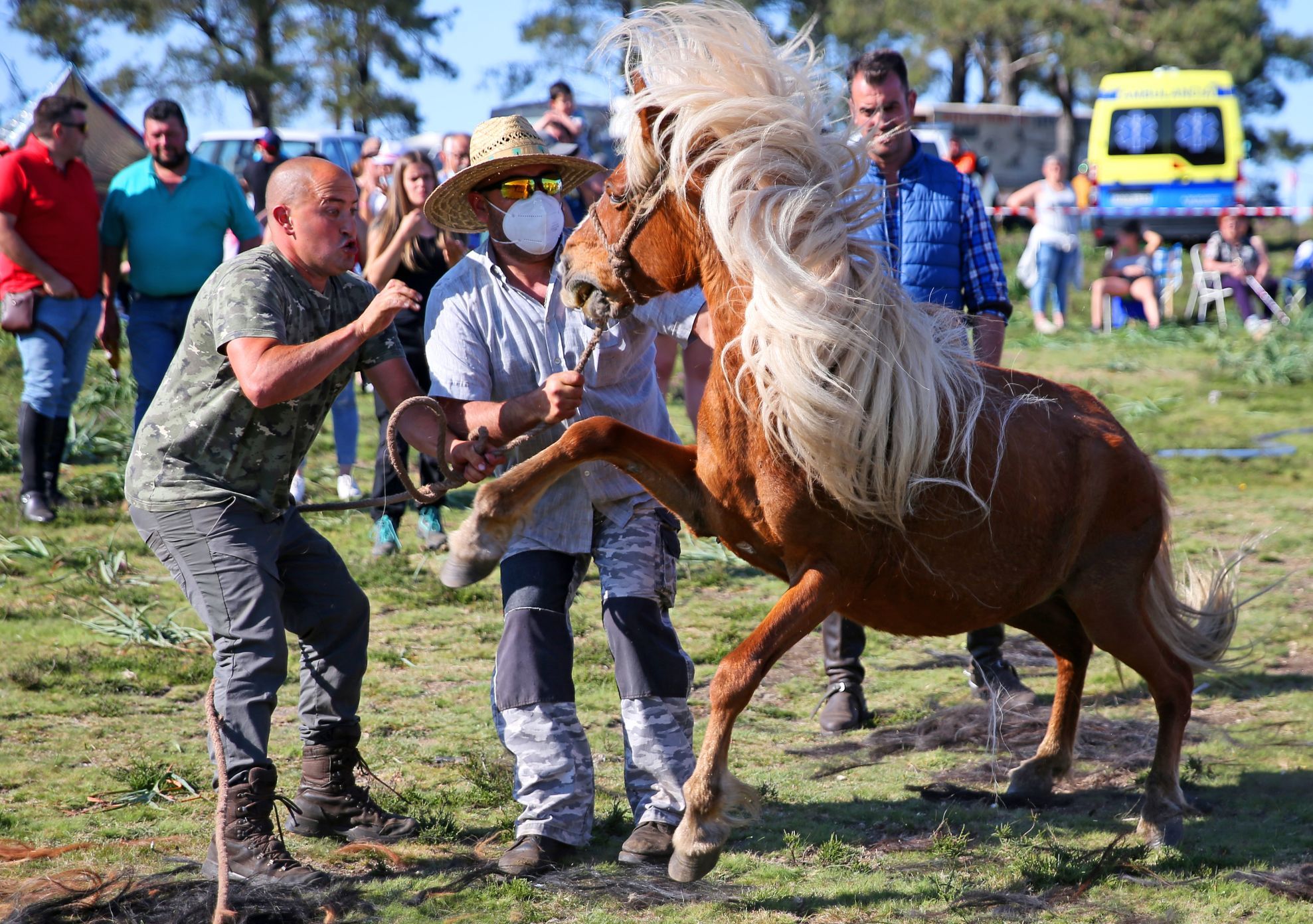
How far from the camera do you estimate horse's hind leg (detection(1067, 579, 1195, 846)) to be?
3924 millimetres

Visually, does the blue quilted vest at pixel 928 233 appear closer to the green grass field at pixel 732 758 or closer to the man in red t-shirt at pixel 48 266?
the green grass field at pixel 732 758

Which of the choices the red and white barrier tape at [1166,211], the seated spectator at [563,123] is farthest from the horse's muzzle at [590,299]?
the red and white barrier tape at [1166,211]

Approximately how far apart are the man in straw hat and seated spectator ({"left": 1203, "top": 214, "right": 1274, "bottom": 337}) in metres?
15.3

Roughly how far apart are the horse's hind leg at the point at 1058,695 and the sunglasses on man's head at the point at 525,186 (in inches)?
81.8

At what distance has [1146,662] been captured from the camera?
13.2 ft

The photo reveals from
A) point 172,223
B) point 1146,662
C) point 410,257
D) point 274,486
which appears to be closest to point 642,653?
point 274,486

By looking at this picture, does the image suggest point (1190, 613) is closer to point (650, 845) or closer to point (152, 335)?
point (650, 845)

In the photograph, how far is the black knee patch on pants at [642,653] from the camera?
3.78m

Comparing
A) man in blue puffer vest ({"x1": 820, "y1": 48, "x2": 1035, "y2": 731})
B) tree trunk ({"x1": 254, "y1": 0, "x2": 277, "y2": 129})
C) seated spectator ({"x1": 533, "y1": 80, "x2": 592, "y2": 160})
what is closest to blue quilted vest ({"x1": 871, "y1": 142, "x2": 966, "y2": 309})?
man in blue puffer vest ({"x1": 820, "y1": 48, "x2": 1035, "y2": 731})

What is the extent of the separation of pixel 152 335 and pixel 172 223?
661mm

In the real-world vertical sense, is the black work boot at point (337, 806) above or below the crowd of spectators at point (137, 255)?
below

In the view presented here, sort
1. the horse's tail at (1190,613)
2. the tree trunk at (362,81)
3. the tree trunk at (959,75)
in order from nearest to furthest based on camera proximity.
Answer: the horse's tail at (1190,613) → the tree trunk at (362,81) → the tree trunk at (959,75)

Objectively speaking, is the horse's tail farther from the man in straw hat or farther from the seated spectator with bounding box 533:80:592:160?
the seated spectator with bounding box 533:80:592:160

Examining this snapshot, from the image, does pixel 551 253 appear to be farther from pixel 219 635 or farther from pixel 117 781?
pixel 117 781
